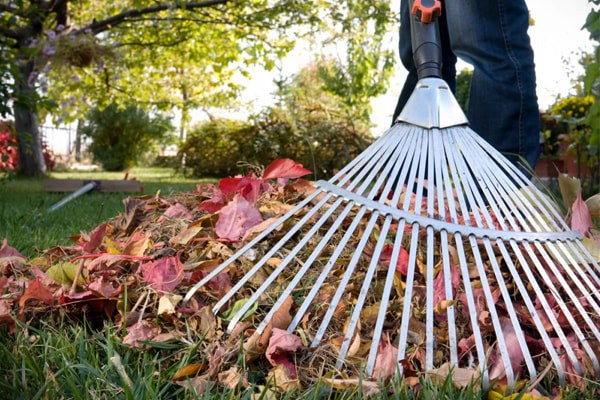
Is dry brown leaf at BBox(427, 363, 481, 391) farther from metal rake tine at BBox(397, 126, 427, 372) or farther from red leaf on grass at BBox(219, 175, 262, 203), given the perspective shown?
red leaf on grass at BBox(219, 175, 262, 203)

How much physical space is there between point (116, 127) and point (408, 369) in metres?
14.3

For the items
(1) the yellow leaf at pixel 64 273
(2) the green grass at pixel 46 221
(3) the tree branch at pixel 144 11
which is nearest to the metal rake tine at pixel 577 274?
(1) the yellow leaf at pixel 64 273

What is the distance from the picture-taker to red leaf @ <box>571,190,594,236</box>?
4.75 feet

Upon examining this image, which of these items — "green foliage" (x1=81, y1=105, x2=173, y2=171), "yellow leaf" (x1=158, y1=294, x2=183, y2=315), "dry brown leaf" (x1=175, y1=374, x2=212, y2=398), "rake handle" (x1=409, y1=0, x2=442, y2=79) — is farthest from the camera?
"green foliage" (x1=81, y1=105, x2=173, y2=171)

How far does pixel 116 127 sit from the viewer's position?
14359 mm

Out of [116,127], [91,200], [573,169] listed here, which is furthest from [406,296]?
[116,127]

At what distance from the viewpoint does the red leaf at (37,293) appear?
1.23 metres

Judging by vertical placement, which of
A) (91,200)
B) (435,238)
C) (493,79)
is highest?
(493,79)

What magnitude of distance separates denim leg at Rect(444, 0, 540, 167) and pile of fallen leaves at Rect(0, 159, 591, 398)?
675 millimetres

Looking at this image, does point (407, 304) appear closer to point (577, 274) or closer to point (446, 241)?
point (446, 241)

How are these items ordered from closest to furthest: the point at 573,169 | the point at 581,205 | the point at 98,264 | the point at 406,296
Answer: the point at 406,296
the point at 98,264
the point at 581,205
the point at 573,169

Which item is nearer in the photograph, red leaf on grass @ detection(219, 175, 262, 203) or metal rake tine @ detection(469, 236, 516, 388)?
metal rake tine @ detection(469, 236, 516, 388)

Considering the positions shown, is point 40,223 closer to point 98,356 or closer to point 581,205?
point 98,356

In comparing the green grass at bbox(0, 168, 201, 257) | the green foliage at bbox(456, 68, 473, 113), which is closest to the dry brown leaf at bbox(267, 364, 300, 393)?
the green grass at bbox(0, 168, 201, 257)
